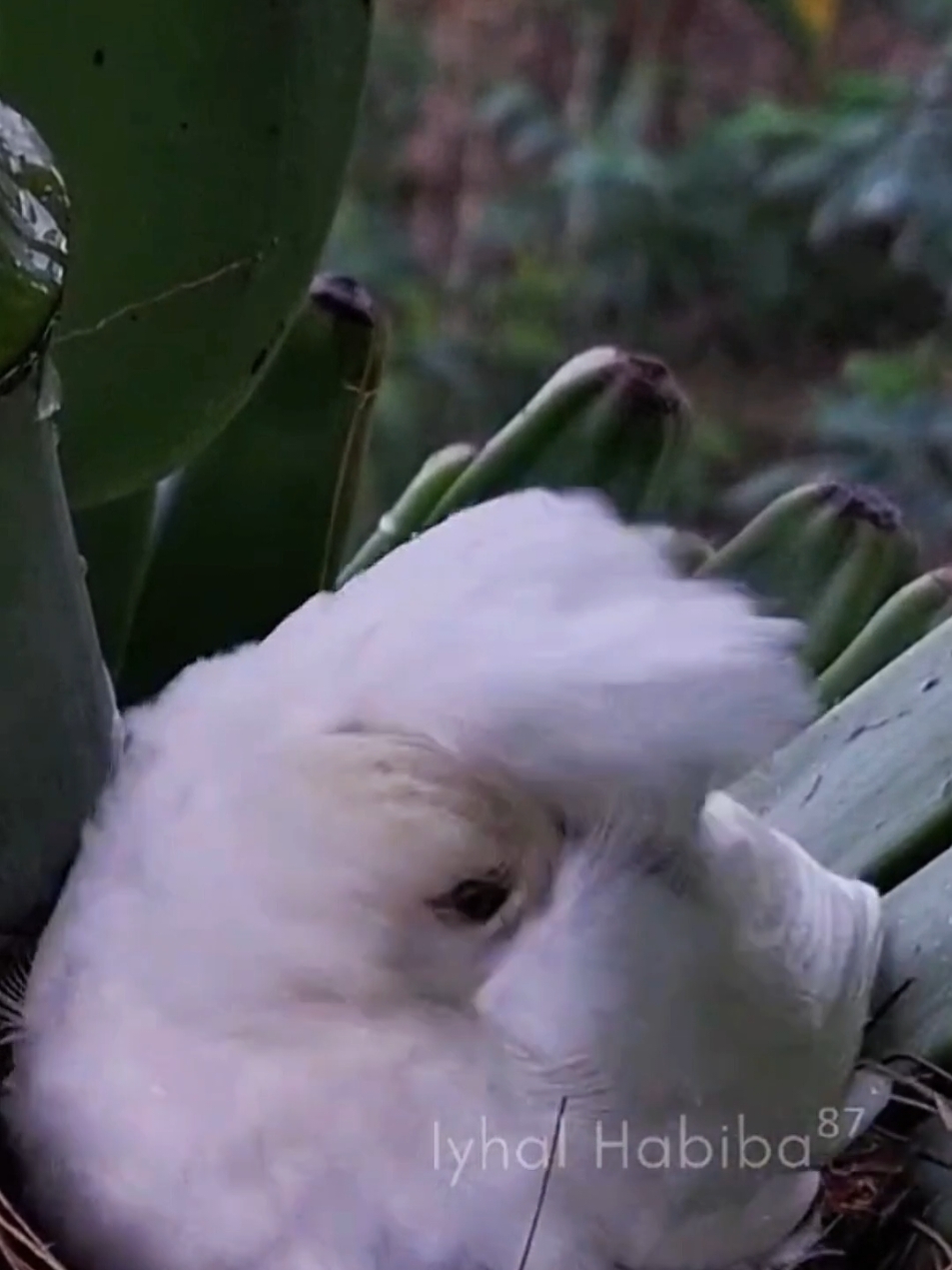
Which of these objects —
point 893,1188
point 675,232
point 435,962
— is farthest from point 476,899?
point 675,232

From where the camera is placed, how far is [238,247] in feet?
0.96

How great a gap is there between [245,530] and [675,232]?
3.69 ft

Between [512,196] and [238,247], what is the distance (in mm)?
1257

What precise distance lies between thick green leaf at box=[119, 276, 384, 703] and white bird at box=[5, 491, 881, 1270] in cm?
13

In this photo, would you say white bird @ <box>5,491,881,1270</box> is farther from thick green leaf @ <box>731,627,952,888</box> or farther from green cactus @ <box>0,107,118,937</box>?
thick green leaf @ <box>731,627,952,888</box>

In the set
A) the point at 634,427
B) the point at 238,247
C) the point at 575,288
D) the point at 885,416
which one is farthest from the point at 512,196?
the point at 238,247

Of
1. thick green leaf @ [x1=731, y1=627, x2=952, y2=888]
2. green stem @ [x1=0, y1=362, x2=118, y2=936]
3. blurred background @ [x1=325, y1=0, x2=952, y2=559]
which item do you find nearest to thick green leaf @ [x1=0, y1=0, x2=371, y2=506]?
green stem @ [x1=0, y1=362, x2=118, y2=936]

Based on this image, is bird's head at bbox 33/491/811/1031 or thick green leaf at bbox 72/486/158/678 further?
thick green leaf at bbox 72/486/158/678

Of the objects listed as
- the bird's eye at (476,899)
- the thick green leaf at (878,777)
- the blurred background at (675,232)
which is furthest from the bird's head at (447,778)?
the blurred background at (675,232)

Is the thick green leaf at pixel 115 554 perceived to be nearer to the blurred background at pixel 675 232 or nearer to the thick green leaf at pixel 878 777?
the thick green leaf at pixel 878 777

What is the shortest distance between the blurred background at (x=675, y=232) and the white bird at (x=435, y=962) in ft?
3.32

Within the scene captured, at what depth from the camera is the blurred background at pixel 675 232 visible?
4.21 feet

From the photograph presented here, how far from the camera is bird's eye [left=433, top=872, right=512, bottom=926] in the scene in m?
0.25

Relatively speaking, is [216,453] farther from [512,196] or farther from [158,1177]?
[512,196]
